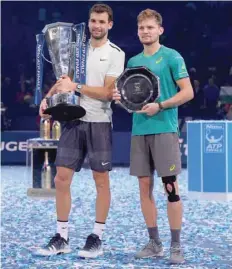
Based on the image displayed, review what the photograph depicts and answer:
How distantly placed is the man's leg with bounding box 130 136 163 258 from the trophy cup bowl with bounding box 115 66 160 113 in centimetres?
26

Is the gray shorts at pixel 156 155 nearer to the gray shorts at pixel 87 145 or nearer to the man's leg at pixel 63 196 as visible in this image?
the gray shorts at pixel 87 145

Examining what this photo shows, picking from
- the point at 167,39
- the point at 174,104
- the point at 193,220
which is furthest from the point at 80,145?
the point at 167,39

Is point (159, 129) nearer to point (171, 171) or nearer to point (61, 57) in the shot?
point (171, 171)

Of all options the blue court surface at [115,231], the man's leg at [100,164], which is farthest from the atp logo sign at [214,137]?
the man's leg at [100,164]

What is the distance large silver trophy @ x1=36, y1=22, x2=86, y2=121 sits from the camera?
182 inches

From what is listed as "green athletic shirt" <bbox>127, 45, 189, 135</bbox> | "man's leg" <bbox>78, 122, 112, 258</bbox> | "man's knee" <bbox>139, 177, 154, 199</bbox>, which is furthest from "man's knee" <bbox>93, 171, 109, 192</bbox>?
"green athletic shirt" <bbox>127, 45, 189, 135</bbox>

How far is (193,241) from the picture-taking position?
17.5ft

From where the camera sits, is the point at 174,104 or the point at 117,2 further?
the point at 117,2

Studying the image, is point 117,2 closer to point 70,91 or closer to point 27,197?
→ point 27,197

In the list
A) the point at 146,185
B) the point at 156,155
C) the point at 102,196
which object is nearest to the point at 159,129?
the point at 156,155

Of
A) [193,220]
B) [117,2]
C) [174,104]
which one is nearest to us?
[174,104]

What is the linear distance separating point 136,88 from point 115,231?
5.60ft

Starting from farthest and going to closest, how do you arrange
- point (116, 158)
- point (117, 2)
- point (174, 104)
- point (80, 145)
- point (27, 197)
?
point (117, 2) < point (116, 158) < point (27, 197) < point (80, 145) < point (174, 104)

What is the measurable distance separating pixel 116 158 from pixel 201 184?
218 inches
